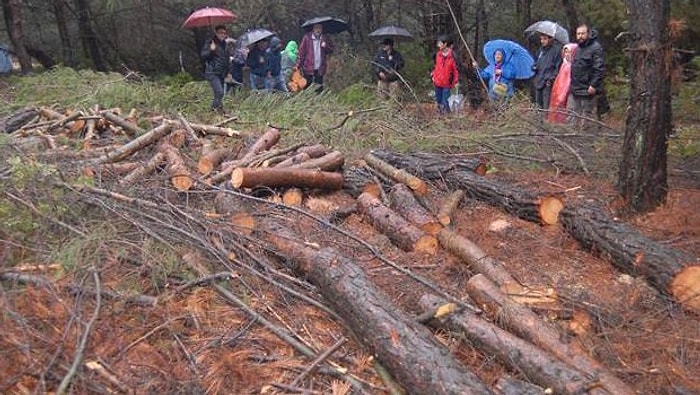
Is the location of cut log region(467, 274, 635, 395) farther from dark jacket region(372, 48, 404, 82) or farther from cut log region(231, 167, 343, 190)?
dark jacket region(372, 48, 404, 82)

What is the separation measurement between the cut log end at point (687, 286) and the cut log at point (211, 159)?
4.63m

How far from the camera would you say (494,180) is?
6340mm

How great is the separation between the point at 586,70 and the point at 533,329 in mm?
5433

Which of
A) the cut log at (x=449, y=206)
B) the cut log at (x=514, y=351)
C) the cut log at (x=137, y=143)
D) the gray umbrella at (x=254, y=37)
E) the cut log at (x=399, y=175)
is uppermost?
the gray umbrella at (x=254, y=37)

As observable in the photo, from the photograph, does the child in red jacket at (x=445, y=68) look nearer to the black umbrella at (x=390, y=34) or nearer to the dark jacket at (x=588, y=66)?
the black umbrella at (x=390, y=34)

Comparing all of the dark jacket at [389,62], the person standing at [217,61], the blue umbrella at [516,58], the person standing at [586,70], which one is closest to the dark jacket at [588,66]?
the person standing at [586,70]

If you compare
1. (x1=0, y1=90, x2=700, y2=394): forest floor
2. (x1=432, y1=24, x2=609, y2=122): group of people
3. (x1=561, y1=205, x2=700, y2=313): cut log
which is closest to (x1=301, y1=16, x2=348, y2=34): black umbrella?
(x1=432, y1=24, x2=609, y2=122): group of people

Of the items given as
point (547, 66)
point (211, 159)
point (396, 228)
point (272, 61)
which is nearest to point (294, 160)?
point (211, 159)

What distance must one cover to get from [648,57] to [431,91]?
838cm

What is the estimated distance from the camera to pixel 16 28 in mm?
14047

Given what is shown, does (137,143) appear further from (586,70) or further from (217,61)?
(586,70)

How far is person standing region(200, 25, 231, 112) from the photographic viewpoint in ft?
33.2

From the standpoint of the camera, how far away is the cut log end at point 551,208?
545 centimetres

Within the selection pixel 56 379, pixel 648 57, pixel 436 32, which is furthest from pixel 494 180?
pixel 436 32
